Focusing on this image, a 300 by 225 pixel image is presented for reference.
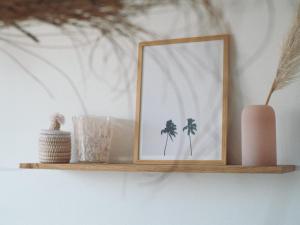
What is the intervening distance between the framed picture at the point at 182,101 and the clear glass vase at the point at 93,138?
0.09 m

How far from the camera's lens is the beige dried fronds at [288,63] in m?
1.07

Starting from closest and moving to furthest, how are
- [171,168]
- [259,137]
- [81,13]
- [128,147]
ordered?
[259,137], [171,168], [128,147], [81,13]

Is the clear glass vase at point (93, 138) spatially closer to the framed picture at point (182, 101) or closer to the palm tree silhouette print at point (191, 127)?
the framed picture at point (182, 101)

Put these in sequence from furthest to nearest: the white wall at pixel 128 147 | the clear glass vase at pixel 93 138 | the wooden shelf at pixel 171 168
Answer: the clear glass vase at pixel 93 138 < the white wall at pixel 128 147 < the wooden shelf at pixel 171 168

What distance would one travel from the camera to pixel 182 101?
120cm

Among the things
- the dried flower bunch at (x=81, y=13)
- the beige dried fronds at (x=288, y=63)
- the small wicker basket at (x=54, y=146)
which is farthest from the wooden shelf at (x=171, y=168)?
the dried flower bunch at (x=81, y=13)

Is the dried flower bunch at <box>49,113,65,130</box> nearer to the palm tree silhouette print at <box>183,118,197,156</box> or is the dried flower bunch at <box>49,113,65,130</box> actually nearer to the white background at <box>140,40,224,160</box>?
the white background at <box>140,40,224,160</box>

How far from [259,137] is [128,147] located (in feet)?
1.34

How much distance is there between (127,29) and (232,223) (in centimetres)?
66

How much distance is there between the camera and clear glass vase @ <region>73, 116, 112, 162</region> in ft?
3.98

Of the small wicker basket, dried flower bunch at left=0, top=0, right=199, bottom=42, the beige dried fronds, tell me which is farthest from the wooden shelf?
dried flower bunch at left=0, top=0, right=199, bottom=42

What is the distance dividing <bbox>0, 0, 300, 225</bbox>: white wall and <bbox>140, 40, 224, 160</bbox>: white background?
4 centimetres

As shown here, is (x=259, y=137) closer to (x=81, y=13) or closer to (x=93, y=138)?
(x=93, y=138)

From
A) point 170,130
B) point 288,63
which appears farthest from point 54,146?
point 288,63
